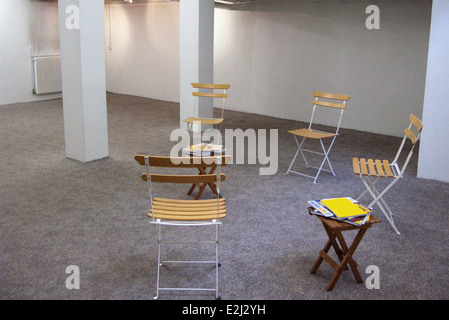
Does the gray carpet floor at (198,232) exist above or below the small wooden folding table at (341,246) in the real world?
below

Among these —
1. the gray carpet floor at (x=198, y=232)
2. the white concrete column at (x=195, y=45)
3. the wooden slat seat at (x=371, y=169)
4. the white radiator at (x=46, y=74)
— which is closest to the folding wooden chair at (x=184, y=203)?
the gray carpet floor at (x=198, y=232)

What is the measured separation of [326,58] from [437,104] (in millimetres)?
3342

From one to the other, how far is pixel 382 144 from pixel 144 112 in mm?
4715

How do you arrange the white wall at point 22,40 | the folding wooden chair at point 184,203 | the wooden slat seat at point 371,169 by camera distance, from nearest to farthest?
the folding wooden chair at point 184,203, the wooden slat seat at point 371,169, the white wall at point 22,40

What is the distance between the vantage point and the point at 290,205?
15.8 feet

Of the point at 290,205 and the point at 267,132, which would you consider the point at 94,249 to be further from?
the point at 267,132

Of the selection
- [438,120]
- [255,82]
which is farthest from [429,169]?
[255,82]

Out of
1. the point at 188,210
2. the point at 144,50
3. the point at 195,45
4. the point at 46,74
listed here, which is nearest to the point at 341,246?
the point at 188,210

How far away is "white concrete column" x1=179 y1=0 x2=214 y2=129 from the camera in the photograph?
753cm

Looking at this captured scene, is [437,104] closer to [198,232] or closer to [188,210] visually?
[198,232]

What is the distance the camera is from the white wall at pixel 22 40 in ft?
31.8

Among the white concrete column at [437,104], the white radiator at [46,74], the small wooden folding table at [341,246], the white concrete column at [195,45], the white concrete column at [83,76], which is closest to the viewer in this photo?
the small wooden folding table at [341,246]

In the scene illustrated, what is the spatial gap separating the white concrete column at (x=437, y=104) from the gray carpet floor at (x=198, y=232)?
220 mm

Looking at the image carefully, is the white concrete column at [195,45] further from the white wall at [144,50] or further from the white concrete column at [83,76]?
the white wall at [144,50]
